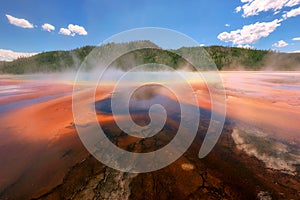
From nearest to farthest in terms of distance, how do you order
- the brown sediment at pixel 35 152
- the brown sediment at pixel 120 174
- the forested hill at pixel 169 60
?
1. the brown sediment at pixel 120 174
2. the brown sediment at pixel 35 152
3. the forested hill at pixel 169 60

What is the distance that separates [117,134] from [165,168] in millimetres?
2021

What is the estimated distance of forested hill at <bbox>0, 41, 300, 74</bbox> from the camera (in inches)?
1748

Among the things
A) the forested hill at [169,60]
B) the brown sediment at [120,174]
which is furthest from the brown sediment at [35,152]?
the forested hill at [169,60]

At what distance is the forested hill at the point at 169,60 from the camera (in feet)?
146

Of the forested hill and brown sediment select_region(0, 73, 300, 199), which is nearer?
brown sediment select_region(0, 73, 300, 199)

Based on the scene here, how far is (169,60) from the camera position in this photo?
166 feet

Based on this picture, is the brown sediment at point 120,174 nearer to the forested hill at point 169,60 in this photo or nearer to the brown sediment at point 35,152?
the brown sediment at point 35,152

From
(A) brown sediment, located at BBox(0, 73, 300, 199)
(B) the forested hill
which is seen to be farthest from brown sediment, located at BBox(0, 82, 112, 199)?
(B) the forested hill

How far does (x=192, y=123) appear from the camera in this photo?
5.49 meters

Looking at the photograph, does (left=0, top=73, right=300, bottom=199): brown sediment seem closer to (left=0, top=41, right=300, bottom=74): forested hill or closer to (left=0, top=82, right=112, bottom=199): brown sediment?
(left=0, top=82, right=112, bottom=199): brown sediment

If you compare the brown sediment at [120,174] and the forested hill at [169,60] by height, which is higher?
the forested hill at [169,60]

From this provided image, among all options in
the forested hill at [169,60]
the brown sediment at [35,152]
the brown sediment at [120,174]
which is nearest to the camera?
the brown sediment at [120,174]

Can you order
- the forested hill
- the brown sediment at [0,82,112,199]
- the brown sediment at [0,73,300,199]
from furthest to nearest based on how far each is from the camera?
the forested hill < the brown sediment at [0,82,112,199] < the brown sediment at [0,73,300,199]

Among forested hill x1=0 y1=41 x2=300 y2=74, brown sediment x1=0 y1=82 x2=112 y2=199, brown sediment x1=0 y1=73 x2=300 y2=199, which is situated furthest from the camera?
forested hill x1=0 y1=41 x2=300 y2=74
